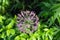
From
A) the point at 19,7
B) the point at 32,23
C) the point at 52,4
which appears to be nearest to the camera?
the point at 32,23

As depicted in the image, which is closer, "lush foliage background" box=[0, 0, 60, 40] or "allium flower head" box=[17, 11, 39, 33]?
"allium flower head" box=[17, 11, 39, 33]

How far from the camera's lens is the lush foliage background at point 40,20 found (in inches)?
103

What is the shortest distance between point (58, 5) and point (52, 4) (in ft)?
0.63

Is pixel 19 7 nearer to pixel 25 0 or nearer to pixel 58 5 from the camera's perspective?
pixel 25 0

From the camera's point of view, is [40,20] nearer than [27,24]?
No

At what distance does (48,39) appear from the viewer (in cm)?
265

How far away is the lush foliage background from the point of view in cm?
262

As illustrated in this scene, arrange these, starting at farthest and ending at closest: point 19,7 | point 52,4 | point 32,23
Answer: point 19,7
point 52,4
point 32,23

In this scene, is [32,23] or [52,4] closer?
[32,23]

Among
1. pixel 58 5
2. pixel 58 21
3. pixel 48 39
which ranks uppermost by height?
pixel 58 5

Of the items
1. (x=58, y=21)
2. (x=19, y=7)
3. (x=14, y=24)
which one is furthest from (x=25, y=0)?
(x=58, y=21)

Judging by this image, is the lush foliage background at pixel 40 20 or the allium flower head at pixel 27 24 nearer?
the allium flower head at pixel 27 24

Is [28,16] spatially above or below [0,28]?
above

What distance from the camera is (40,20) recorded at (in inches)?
111
